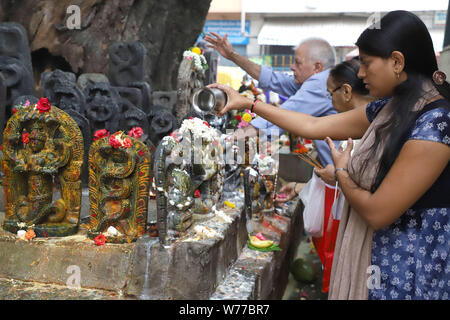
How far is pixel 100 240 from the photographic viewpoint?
7.65 feet

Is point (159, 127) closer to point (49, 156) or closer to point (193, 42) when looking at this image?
point (49, 156)

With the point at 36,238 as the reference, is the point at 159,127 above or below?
above

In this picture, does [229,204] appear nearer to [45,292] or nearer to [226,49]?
[226,49]


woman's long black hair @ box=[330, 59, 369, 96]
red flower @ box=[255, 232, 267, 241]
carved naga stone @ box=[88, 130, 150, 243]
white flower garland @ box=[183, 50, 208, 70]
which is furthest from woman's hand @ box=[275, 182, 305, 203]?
white flower garland @ box=[183, 50, 208, 70]

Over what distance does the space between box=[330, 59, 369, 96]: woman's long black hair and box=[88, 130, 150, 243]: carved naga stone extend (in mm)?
1310

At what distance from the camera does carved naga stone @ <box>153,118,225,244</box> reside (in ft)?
7.34

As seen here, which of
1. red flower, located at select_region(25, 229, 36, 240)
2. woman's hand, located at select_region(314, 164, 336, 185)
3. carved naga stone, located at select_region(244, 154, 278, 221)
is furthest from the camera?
carved naga stone, located at select_region(244, 154, 278, 221)

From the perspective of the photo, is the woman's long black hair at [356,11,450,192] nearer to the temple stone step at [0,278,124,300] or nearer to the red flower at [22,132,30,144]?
the temple stone step at [0,278,124,300]

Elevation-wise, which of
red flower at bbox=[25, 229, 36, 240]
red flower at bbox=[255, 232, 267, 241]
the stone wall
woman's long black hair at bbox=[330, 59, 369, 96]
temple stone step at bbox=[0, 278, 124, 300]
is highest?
the stone wall

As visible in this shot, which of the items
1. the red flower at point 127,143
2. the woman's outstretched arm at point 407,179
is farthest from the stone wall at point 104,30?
the woman's outstretched arm at point 407,179
